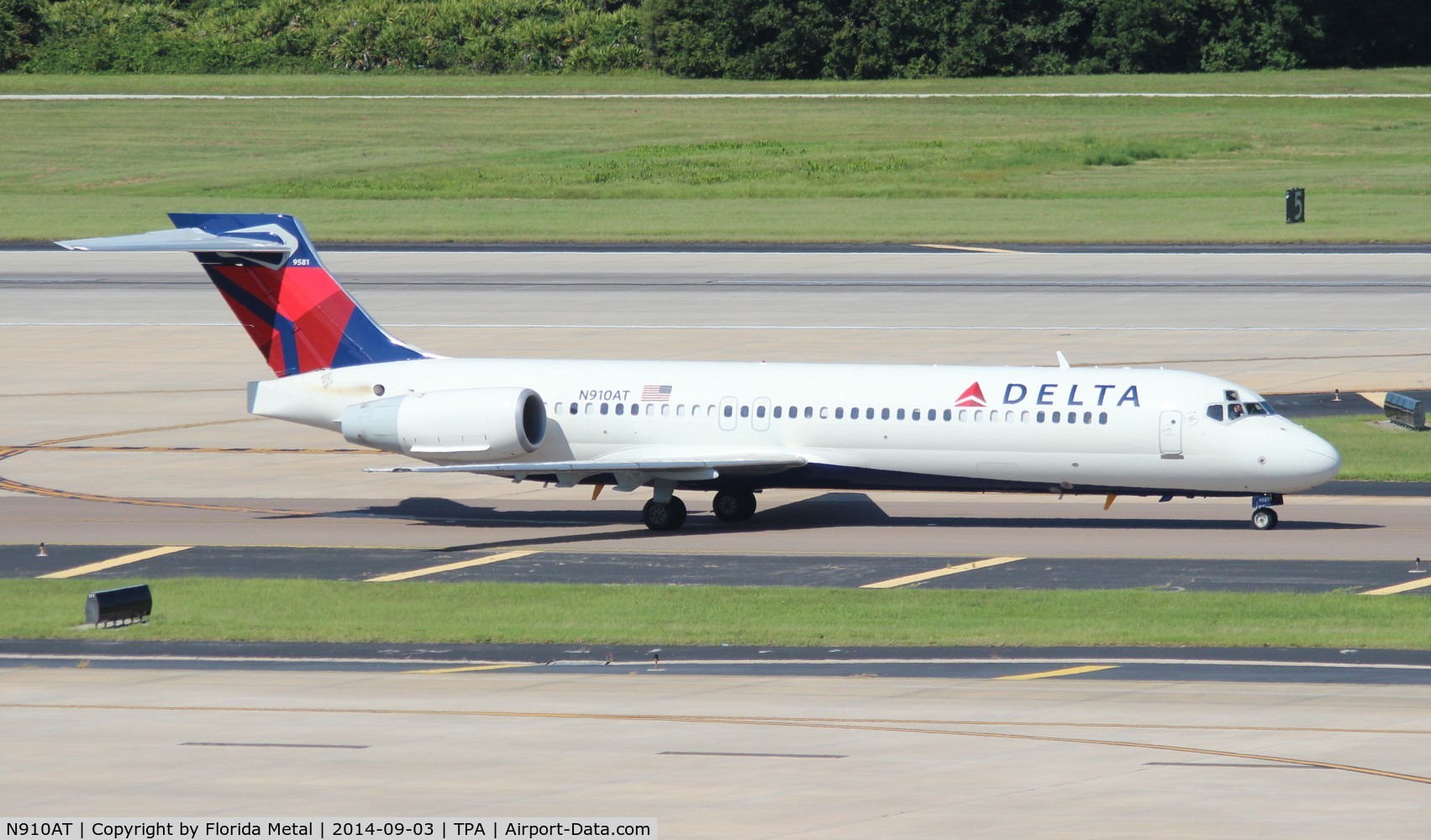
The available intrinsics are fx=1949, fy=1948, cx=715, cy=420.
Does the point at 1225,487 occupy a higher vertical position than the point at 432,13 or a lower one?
lower

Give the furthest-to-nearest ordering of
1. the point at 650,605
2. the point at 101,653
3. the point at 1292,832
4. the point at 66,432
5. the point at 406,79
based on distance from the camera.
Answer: the point at 406,79, the point at 66,432, the point at 650,605, the point at 101,653, the point at 1292,832

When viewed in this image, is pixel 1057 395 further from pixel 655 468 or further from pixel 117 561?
pixel 117 561

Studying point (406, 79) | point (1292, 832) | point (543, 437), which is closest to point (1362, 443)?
point (543, 437)

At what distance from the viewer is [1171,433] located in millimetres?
35031

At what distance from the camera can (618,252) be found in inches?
3398

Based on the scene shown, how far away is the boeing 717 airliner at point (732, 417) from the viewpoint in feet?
116

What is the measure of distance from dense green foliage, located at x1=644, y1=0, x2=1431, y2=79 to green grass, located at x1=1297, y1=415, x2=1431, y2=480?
98324 millimetres

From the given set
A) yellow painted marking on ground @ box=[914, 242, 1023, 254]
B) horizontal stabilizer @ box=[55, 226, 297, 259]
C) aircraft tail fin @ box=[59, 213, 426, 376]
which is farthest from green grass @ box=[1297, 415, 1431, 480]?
yellow painted marking on ground @ box=[914, 242, 1023, 254]

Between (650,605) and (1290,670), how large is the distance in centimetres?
977

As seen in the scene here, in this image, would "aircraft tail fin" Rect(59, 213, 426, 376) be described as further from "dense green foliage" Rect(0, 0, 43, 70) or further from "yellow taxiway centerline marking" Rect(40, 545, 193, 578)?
"dense green foliage" Rect(0, 0, 43, 70)

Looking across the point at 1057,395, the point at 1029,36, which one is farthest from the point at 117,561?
the point at 1029,36

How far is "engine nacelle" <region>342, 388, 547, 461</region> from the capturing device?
37062mm

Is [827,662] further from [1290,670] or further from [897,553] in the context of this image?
[897,553]

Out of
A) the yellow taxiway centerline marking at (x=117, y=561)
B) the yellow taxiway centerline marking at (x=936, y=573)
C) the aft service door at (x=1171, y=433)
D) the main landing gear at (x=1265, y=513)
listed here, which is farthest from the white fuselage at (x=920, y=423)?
the yellow taxiway centerline marking at (x=117, y=561)
